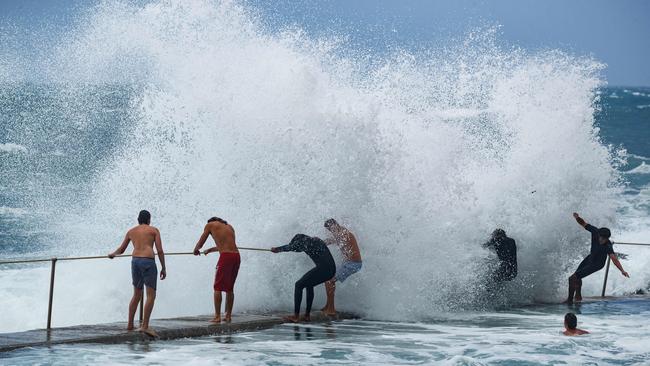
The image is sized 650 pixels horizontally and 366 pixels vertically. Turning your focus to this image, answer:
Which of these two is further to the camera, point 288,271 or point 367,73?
point 367,73

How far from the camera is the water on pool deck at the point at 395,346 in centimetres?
1052

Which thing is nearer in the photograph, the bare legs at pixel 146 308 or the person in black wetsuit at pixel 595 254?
the bare legs at pixel 146 308

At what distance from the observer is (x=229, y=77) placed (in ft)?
60.2

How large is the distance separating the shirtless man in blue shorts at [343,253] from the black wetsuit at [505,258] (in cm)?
337

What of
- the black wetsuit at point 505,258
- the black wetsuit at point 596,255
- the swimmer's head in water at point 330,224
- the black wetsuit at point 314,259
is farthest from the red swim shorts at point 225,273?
the black wetsuit at point 596,255

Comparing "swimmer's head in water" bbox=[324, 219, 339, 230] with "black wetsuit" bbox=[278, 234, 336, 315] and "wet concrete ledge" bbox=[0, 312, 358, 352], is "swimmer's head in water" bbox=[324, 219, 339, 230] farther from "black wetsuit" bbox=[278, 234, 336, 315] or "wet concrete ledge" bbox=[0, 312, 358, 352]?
"wet concrete ledge" bbox=[0, 312, 358, 352]

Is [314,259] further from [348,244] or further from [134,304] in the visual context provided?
[134,304]

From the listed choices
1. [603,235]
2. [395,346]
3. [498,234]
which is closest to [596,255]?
[603,235]

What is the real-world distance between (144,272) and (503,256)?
7.36 metres

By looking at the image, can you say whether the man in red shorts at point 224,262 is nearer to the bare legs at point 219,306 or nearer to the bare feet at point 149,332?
the bare legs at point 219,306

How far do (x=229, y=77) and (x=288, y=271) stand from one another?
4.83 metres

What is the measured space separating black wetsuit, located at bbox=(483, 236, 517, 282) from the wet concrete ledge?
158 inches

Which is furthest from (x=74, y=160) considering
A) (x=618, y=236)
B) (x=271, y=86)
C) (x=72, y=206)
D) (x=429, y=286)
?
(x=429, y=286)

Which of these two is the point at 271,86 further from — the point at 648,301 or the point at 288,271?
the point at 648,301
